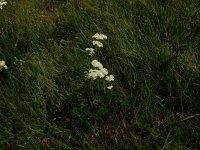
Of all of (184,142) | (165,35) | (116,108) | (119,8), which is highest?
(119,8)

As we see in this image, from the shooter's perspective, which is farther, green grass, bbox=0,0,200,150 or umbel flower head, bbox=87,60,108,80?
umbel flower head, bbox=87,60,108,80

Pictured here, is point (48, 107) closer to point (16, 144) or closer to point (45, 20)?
point (16, 144)

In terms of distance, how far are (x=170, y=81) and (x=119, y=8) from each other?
1390 mm

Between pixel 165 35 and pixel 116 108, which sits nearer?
pixel 116 108

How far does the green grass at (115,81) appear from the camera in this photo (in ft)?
9.15

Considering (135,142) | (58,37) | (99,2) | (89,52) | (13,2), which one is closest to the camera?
(135,142)

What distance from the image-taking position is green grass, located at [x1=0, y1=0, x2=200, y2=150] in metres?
2.79

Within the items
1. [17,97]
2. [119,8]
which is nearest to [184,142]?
[17,97]

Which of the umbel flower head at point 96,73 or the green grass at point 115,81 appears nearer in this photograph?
the green grass at point 115,81

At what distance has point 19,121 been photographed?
2971 millimetres

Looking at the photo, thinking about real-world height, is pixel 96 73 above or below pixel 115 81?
above

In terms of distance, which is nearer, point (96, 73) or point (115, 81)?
point (96, 73)

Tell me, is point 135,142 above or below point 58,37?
below

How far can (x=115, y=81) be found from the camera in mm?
3242
